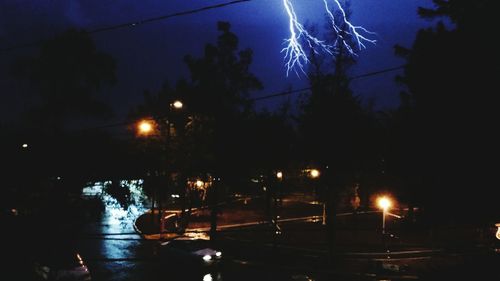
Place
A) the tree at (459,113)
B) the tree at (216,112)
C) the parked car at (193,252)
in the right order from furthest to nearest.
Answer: the tree at (216,112), the parked car at (193,252), the tree at (459,113)

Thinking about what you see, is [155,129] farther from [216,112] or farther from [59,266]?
[59,266]

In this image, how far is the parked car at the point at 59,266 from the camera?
15148 mm

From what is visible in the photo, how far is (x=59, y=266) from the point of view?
50.5ft

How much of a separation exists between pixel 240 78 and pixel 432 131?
18.7 m

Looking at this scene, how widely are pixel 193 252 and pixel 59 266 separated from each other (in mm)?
5602

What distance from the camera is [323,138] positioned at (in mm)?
23031

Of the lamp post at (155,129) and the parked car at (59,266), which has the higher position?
the lamp post at (155,129)

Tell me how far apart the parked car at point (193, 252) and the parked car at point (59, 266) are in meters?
4.64

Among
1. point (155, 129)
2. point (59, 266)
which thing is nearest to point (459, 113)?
point (59, 266)

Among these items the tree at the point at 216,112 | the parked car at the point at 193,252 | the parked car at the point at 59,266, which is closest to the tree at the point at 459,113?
the parked car at the point at 193,252

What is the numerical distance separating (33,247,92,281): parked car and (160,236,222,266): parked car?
4.64m

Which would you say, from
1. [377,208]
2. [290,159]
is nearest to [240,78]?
[290,159]

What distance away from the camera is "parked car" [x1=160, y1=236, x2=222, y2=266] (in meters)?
18.8

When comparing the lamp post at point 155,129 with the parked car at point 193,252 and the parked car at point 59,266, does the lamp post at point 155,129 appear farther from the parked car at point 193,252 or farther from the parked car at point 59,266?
the parked car at point 59,266
